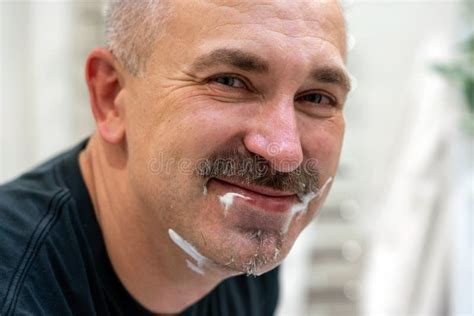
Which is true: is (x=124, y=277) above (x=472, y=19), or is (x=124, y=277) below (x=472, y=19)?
below

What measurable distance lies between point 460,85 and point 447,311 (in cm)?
65

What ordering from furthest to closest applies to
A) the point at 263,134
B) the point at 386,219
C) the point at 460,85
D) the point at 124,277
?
the point at 386,219
the point at 460,85
the point at 124,277
the point at 263,134

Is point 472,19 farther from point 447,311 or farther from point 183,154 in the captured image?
point 183,154

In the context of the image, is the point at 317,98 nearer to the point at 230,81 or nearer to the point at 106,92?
the point at 230,81

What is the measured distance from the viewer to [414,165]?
5.90 feet

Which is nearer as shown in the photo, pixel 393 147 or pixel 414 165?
pixel 414 165

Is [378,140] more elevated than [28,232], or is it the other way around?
[378,140]

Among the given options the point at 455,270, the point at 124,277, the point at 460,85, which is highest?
→ the point at 460,85

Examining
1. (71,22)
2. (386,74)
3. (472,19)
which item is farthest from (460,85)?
(71,22)

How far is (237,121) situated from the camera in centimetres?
74

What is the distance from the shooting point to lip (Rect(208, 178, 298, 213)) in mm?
763

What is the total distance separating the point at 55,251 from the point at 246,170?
29 centimetres

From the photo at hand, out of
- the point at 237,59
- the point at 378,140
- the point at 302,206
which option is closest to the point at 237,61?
the point at 237,59

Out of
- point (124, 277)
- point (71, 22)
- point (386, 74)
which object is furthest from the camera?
point (386, 74)
